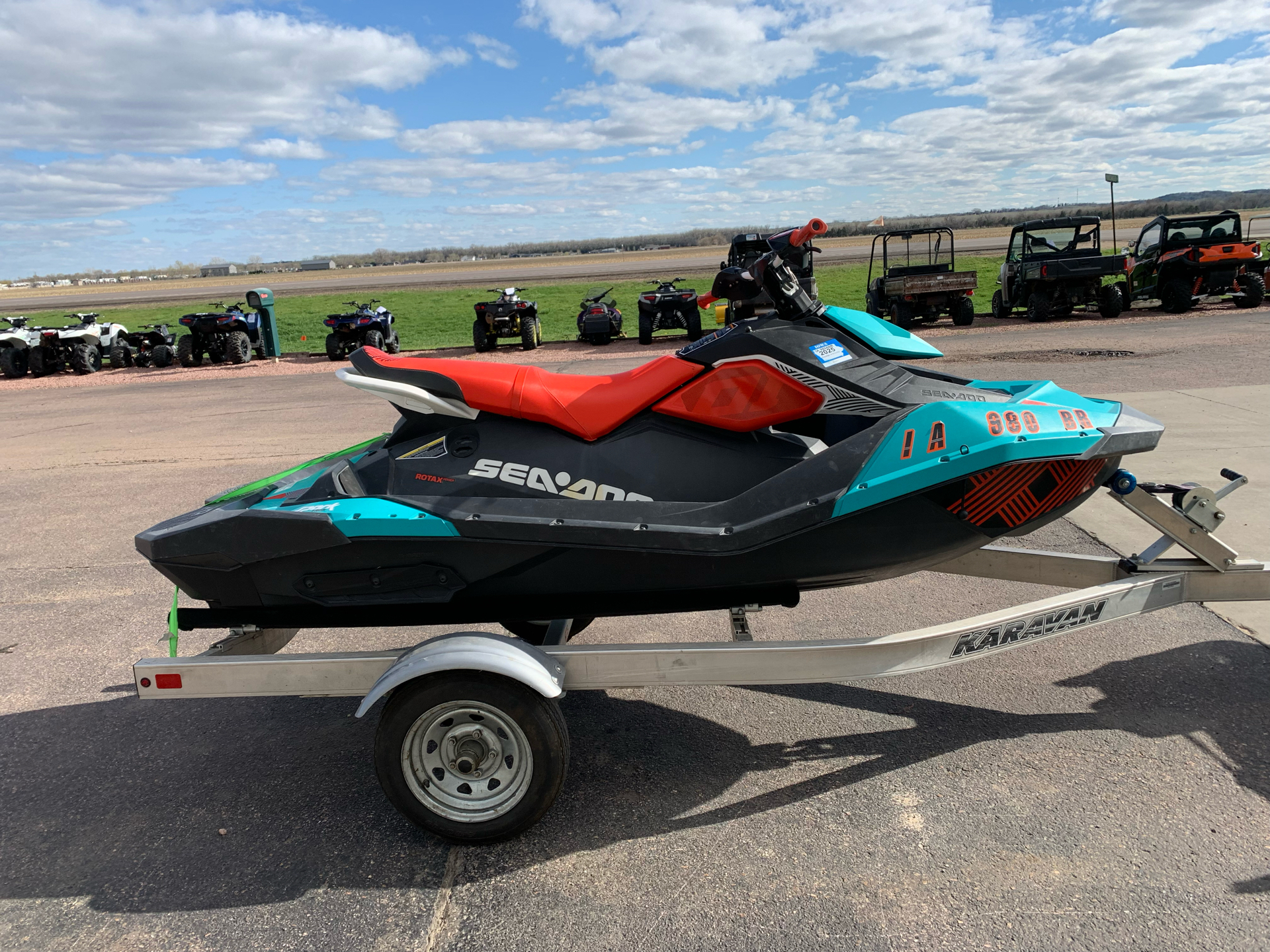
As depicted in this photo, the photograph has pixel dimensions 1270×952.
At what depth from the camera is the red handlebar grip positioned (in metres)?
3.18

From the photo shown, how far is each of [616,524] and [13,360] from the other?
22.3 meters

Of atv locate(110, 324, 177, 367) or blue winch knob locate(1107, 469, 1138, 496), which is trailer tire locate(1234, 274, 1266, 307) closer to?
blue winch knob locate(1107, 469, 1138, 496)

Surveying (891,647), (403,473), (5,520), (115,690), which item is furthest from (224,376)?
(891,647)

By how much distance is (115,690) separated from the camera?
13.7 feet

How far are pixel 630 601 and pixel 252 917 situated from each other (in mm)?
1540

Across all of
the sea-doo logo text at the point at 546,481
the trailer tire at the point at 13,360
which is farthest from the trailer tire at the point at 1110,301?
the trailer tire at the point at 13,360

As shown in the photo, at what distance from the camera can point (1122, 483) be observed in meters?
3.33

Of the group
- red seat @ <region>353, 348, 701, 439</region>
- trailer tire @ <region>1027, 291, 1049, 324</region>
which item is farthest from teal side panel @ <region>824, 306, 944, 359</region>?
trailer tire @ <region>1027, 291, 1049, 324</region>

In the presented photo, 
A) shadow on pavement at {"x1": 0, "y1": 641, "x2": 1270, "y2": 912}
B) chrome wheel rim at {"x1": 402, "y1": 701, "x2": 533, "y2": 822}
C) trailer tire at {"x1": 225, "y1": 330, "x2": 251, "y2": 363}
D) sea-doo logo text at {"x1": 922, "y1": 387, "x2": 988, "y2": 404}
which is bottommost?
shadow on pavement at {"x1": 0, "y1": 641, "x2": 1270, "y2": 912}

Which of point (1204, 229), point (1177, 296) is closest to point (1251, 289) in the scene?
point (1177, 296)

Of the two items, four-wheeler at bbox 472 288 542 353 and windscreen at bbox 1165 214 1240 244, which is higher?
windscreen at bbox 1165 214 1240 244

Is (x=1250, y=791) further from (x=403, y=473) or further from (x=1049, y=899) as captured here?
(x=403, y=473)

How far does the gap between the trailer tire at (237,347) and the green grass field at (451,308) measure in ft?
8.74

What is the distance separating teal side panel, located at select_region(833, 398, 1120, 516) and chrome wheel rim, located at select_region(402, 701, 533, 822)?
1.36m
